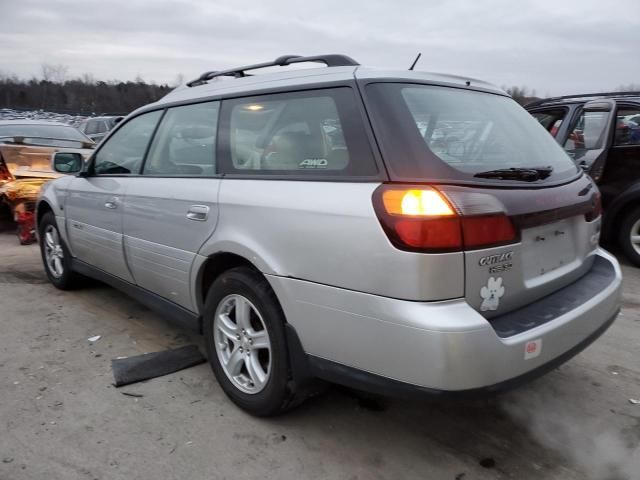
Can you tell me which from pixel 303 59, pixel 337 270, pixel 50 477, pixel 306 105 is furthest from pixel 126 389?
pixel 303 59

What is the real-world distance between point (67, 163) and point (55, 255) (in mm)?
878

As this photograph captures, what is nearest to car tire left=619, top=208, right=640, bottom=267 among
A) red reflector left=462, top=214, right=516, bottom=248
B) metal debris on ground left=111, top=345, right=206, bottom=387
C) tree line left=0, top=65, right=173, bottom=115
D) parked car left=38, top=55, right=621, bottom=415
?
parked car left=38, top=55, right=621, bottom=415

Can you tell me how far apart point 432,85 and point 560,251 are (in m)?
1.01

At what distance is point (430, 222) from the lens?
81.1 inches

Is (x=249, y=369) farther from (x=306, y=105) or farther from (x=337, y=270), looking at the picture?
(x=306, y=105)

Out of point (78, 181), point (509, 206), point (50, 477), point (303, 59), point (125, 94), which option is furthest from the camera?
point (125, 94)

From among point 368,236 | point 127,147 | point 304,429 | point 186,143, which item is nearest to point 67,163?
point 127,147

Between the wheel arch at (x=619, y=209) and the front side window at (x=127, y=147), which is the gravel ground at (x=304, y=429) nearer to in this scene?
the front side window at (x=127, y=147)

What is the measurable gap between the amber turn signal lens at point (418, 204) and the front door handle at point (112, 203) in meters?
2.32

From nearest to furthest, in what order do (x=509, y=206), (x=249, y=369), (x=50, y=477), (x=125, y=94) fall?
1. (x=509, y=206)
2. (x=50, y=477)
3. (x=249, y=369)
4. (x=125, y=94)

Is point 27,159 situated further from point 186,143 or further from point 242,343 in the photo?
point 242,343

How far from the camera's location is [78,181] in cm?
441

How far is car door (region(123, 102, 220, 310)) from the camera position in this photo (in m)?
3.00

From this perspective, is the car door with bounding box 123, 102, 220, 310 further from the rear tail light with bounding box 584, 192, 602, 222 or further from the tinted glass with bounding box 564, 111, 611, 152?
the tinted glass with bounding box 564, 111, 611, 152
